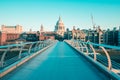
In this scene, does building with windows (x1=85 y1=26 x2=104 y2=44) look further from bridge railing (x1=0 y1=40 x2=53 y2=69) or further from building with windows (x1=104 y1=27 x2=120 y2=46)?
bridge railing (x1=0 y1=40 x2=53 y2=69)

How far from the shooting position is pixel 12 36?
582ft

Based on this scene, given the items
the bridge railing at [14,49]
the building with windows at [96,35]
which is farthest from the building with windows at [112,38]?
the bridge railing at [14,49]

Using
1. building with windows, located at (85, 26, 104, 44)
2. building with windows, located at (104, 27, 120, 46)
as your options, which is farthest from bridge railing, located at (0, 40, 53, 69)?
building with windows, located at (104, 27, 120, 46)

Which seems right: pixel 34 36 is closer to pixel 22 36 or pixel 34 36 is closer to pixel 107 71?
pixel 22 36

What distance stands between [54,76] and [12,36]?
568 feet

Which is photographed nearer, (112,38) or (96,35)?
(112,38)

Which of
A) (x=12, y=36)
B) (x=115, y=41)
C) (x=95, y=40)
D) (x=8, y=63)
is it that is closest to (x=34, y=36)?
(x=12, y=36)

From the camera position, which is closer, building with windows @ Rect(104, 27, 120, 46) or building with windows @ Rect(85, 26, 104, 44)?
building with windows @ Rect(104, 27, 120, 46)

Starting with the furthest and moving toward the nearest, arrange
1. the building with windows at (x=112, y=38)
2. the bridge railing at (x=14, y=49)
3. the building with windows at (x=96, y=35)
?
the building with windows at (x=96, y=35) → the building with windows at (x=112, y=38) → the bridge railing at (x=14, y=49)

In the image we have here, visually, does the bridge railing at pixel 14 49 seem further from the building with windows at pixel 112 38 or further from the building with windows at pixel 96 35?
the building with windows at pixel 112 38

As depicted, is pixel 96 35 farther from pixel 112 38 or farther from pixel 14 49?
pixel 14 49

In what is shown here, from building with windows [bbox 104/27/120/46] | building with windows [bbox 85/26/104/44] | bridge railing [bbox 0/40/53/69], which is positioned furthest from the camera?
building with windows [bbox 85/26/104/44]

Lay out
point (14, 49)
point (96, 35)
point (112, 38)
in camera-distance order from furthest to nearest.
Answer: point (96, 35) < point (112, 38) < point (14, 49)

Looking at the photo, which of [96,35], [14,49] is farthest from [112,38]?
[14,49]
